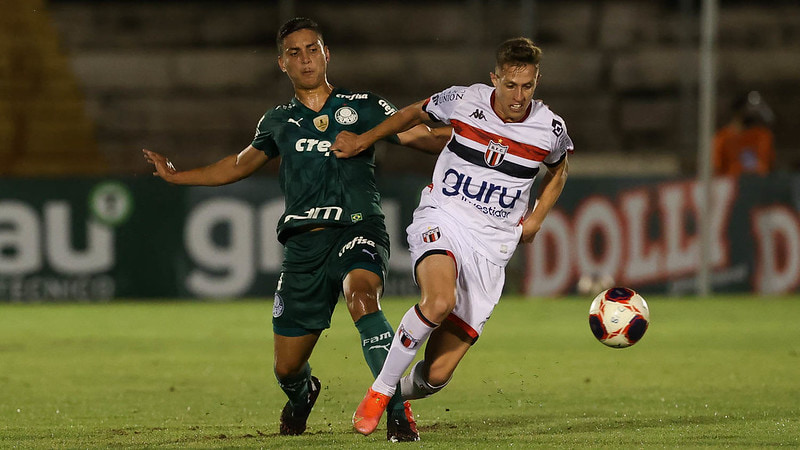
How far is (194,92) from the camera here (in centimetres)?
2320

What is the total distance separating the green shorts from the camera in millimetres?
6246

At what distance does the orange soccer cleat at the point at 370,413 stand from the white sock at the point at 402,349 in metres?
0.03

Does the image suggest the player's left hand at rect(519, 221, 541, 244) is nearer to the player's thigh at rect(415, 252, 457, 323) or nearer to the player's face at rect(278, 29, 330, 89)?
the player's thigh at rect(415, 252, 457, 323)

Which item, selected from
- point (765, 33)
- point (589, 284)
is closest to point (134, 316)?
point (589, 284)

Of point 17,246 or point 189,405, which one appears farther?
point 17,246

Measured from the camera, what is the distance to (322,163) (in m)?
6.35

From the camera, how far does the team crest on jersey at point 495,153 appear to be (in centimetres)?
619

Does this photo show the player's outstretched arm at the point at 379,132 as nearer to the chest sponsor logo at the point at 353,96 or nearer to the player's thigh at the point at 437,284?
the chest sponsor logo at the point at 353,96

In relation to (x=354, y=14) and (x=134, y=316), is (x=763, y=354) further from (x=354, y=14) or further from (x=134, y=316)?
(x=354, y=14)

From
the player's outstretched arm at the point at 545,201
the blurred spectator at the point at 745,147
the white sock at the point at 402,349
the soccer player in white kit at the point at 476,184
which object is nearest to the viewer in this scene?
the white sock at the point at 402,349

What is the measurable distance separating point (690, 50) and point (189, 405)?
16605 millimetres

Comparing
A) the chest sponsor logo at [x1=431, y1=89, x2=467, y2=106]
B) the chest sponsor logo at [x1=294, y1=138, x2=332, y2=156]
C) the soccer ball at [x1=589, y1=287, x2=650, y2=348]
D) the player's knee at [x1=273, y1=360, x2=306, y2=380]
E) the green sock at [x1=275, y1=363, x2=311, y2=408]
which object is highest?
the chest sponsor logo at [x1=431, y1=89, x2=467, y2=106]

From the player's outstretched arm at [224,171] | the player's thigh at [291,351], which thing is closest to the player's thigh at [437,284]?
the player's thigh at [291,351]

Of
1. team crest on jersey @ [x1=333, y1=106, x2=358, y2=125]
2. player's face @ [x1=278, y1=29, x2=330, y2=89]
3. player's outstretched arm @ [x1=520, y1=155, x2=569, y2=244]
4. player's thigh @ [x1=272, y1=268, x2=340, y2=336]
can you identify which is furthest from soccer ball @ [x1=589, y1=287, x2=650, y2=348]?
player's face @ [x1=278, y1=29, x2=330, y2=89]
